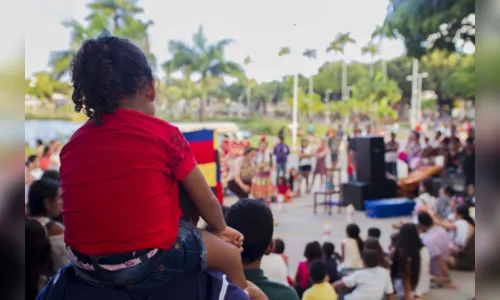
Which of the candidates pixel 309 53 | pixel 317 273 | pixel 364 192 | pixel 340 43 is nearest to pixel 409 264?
pixel 317 273

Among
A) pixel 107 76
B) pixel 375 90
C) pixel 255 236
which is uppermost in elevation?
pixel 375 90

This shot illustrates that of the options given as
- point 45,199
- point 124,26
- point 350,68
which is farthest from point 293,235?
point 350,68

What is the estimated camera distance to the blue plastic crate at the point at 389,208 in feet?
29.5

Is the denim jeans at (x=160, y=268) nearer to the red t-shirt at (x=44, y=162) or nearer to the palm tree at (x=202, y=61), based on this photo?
the red t-shirt at (x=44, y=162)

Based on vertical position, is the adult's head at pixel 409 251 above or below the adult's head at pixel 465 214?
below

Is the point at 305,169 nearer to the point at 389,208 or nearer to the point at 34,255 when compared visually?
the point at 389,208

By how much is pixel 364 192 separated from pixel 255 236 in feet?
27.2

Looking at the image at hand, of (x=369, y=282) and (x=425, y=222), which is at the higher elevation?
(x=425, y=222)

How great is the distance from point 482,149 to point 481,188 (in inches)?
4.8

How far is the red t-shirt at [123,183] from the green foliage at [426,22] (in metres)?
6.97

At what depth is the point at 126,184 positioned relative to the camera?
1218 mm

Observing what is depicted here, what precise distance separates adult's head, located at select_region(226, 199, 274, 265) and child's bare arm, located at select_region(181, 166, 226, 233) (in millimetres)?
476

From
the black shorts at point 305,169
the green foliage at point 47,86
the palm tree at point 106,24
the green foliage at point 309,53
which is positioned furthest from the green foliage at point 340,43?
the black shorts at point 305,169

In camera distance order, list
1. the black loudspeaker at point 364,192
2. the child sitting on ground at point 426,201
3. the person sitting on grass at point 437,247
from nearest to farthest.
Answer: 1. the person sitting on grass at point 437,247
2. the child sitting on ground at point 426,201
3. the black loudspeaker at point 364,192
